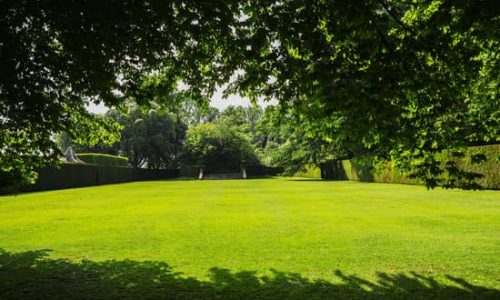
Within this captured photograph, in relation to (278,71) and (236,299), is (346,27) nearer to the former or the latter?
(278,71)

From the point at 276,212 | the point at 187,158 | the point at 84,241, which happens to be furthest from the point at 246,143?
the point at 84,241

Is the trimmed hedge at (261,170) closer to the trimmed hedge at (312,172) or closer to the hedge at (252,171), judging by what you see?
the hedge at (252,171)

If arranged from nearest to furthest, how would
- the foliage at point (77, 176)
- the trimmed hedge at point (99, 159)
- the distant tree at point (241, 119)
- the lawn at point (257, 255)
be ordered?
the lawn at point (257, 255), the distant tree at point (241, 119), the foliage at point (77, 176), the trimmed hedge at point (99, 159)

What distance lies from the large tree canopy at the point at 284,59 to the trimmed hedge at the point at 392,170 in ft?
2.16

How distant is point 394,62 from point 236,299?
365cm

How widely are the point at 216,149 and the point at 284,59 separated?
6187 centimetres

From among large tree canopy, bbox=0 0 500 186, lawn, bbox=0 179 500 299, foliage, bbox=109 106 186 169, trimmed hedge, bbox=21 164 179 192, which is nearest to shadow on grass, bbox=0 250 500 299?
lawn, bbox=0 179 500 299

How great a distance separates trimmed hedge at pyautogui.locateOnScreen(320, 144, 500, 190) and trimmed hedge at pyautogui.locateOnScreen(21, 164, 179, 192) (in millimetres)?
17510

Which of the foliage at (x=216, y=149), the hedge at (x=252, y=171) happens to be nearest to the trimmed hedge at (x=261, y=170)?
the hedge at (x=252, y=171)

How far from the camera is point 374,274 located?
6.49m

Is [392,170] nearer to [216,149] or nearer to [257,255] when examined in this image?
[257,255]

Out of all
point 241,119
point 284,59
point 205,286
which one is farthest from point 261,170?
point 284,59

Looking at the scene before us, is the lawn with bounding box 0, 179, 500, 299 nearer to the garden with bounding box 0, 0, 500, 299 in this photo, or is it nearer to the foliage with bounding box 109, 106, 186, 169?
the garden with bounding box 0, 0, 500, 299

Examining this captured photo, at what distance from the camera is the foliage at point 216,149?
2631 inches
